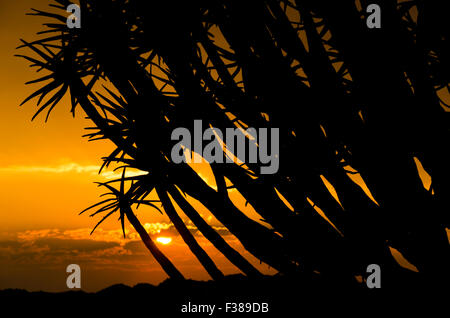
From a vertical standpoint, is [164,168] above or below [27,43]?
below

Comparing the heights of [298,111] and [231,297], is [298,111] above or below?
above

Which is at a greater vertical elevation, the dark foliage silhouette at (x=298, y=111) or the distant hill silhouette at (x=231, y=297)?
the dark foliage silhouette at (x=298, y=111)

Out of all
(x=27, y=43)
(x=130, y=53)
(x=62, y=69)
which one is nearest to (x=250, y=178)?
(x=130, y=53)

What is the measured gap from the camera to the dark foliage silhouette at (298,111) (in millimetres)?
2816

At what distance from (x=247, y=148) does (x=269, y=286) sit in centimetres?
108

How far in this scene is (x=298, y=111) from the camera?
9.86ft

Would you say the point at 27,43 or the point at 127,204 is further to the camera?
the point at 127,204

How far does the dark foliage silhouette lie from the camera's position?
282 centimetres

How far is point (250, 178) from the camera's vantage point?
3123 millimetres

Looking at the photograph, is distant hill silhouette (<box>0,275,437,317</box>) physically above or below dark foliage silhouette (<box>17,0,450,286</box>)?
below
